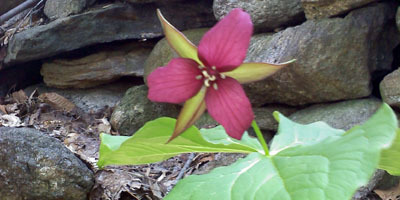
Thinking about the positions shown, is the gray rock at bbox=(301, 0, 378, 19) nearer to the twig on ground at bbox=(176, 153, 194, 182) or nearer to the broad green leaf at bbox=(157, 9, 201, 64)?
the twig on ground at bbox=(176, 153, 194, 182)

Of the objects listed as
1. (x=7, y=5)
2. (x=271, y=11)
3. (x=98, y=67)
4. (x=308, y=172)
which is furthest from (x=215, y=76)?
(x=7, y=5)

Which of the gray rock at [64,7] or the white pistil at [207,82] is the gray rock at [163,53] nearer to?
the gray rock at [64,7]

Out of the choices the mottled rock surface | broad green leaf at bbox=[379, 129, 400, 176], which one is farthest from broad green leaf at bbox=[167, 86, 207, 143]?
the mottled rock surface

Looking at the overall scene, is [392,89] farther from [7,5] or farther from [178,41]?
[7,5]

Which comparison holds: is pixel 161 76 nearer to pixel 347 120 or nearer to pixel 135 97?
pixel 347 120

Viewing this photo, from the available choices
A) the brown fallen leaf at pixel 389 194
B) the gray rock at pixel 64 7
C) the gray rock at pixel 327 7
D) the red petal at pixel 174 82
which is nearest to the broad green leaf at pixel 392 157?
the red petal at pixel 174 82
